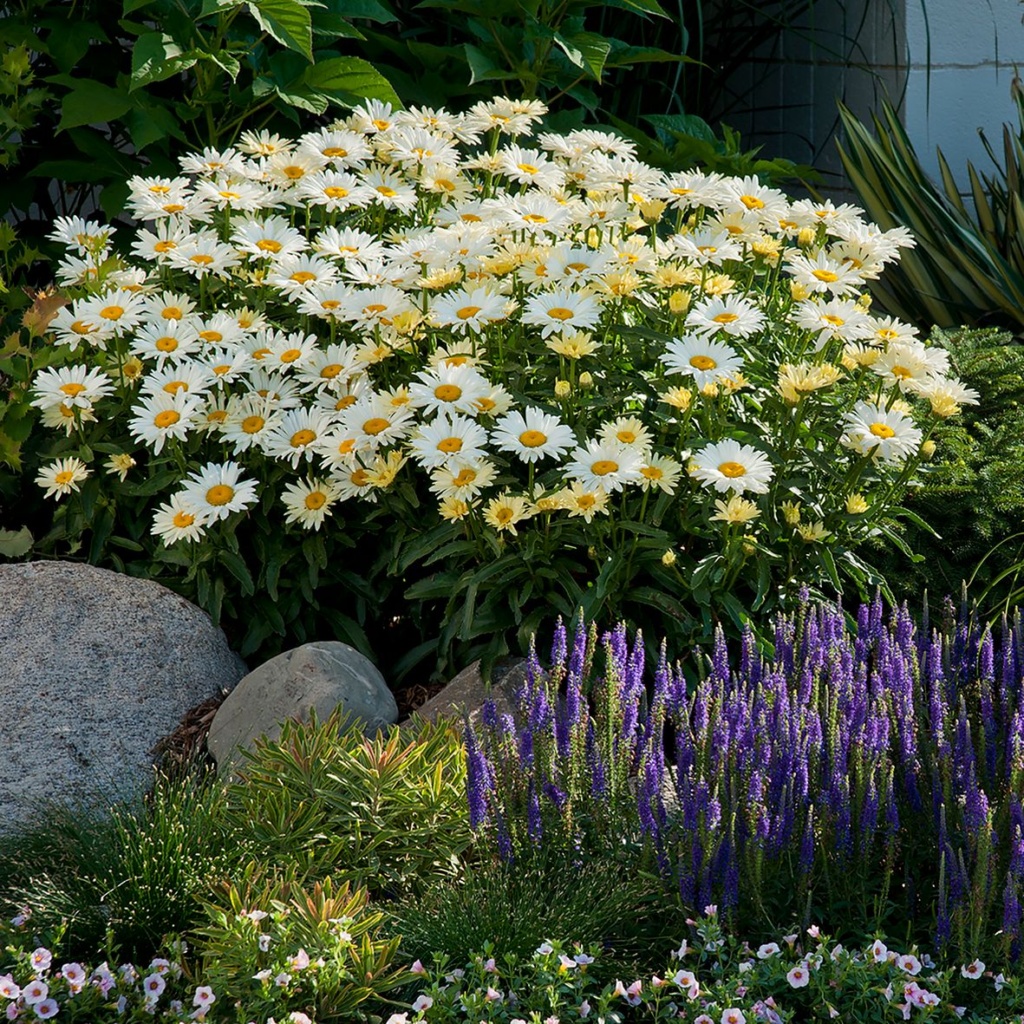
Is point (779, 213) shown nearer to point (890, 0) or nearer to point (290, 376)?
point (290, 376)

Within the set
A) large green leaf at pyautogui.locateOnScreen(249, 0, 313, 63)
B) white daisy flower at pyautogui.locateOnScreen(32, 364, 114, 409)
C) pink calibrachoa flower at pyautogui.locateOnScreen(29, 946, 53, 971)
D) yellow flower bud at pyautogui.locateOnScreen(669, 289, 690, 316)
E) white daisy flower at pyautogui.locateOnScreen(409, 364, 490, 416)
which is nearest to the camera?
pink calibrachoa flower at pyautogui.locateOnScreen(29, 946, 53, 971)

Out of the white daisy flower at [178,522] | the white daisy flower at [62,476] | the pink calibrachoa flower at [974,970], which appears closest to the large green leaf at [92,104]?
the white daisy flower at [62,476]

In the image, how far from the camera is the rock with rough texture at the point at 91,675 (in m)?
3.31

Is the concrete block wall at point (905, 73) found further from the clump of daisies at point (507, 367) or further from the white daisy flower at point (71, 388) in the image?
the white daisy flower at point (71, 388)

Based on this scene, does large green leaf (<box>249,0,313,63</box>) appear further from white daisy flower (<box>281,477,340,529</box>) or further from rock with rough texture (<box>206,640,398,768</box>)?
rock with rough texture (<box>206,640,398,768</box>)

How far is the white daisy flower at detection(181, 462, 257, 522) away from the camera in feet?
11.2

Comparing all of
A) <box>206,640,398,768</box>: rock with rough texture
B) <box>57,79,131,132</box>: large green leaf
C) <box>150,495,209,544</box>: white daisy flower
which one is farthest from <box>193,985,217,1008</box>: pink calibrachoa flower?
<box>57,79,131,132</box>: large green leaf

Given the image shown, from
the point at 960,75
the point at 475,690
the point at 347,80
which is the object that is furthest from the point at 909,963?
the point at 960,75

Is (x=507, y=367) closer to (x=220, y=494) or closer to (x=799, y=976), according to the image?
(x=220, y=494)

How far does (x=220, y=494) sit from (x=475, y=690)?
31.9 inches

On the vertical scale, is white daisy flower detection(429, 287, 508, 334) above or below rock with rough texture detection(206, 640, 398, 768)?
above

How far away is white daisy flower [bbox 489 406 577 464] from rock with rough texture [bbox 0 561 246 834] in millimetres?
1033

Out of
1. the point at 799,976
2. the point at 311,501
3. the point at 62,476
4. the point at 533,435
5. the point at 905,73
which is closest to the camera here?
the point at 799,976

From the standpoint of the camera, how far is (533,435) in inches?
126
